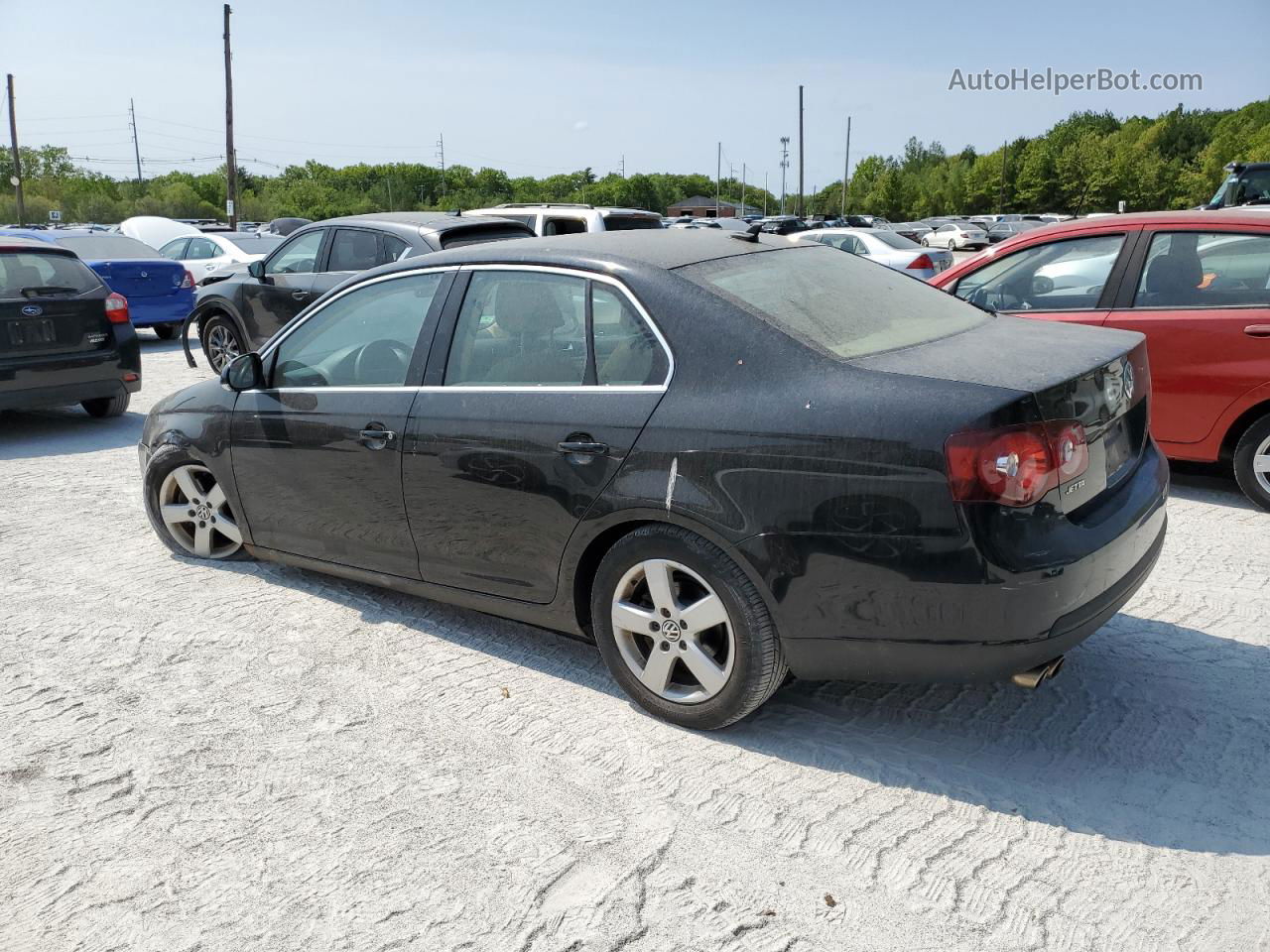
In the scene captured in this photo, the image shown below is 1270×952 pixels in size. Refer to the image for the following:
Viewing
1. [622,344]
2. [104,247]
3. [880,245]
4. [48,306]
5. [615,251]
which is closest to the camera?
[622,344]

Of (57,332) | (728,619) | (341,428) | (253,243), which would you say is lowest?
(728,619)

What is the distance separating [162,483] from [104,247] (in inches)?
433

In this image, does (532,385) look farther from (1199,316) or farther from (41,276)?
(41,276)

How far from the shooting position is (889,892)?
2.70m

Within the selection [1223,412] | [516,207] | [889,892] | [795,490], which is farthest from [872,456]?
[516,207]

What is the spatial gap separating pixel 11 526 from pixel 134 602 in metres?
1.85

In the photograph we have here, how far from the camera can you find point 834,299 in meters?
3.73

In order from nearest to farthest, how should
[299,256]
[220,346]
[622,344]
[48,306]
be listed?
[622,344] < [48,306] < [299,256] < [220,346]

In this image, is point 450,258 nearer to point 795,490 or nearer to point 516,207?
point 795,490

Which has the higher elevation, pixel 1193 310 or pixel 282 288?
pixel 282 288

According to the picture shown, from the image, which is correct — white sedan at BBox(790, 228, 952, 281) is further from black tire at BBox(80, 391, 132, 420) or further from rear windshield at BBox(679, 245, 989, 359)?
rear windshield at BBox(679, 245, 989, 359)

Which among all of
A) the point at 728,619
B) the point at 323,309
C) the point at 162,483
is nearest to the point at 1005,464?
the point at 728,619

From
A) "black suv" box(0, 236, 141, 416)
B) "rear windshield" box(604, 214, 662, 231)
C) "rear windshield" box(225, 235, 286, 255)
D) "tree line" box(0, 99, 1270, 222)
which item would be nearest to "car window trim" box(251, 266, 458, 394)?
"black suv" box(0, 236, 141, 416)

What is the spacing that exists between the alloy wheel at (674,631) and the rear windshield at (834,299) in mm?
870
